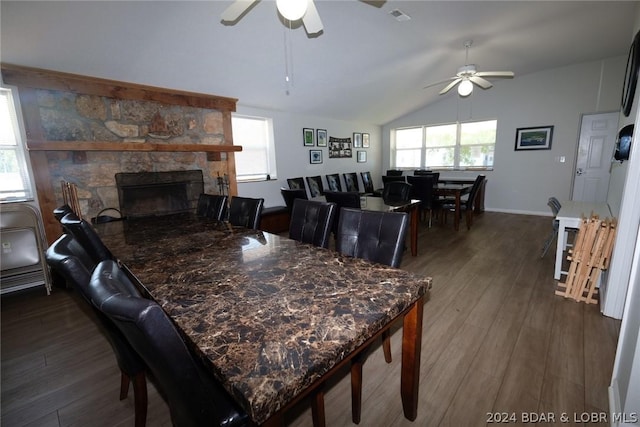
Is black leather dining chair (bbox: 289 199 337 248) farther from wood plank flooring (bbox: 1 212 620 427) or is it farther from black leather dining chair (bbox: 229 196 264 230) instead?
wood plank flooring (bbox: 1 212 620 427)

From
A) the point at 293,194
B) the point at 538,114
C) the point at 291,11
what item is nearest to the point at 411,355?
the point at 291,11

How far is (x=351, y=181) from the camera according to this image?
679 centimetres

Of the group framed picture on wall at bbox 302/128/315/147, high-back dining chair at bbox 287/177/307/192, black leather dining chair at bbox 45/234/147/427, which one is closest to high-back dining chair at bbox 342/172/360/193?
framed picture on wall at bbox 302/128/315/147

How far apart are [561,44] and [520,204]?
306 cm

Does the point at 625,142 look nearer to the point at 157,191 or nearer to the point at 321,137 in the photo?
the point at 321,137

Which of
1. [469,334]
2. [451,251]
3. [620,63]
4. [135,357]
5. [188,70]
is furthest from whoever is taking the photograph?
[620,63]

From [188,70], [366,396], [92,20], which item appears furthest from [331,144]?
[366,396]

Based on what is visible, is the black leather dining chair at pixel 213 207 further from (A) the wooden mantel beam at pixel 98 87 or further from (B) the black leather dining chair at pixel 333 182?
(B) the black leather dining chair at pixel 333 182

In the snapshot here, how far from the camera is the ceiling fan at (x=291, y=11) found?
1671 mm

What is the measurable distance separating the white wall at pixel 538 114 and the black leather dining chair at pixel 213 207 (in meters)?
5.97

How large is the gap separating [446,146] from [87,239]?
719cm

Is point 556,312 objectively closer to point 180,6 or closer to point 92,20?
point 180,6

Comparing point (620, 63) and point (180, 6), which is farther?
point (620, 63)

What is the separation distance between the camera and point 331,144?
21.1ft
